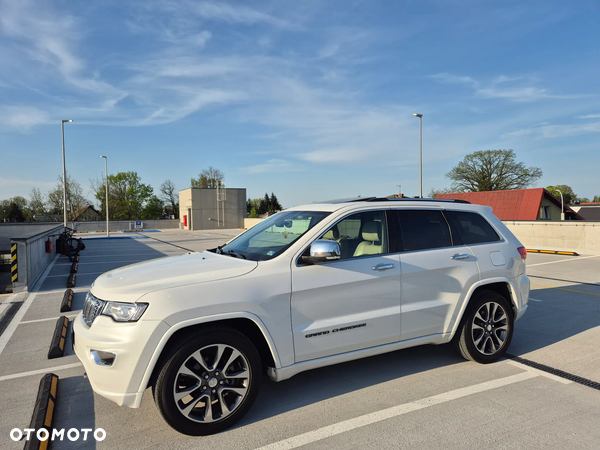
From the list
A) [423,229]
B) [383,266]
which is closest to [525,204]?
[423,229]

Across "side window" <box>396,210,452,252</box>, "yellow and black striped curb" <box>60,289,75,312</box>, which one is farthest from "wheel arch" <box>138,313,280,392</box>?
"yellow and black striped curb" <box>60,289,75,312</box>

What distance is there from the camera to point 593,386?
390 centimetres

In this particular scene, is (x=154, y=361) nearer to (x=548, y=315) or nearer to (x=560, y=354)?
(x=560, y=354)

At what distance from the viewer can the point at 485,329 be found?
4512 mm

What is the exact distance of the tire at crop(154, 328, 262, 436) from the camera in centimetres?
303

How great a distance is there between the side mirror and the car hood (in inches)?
19.3

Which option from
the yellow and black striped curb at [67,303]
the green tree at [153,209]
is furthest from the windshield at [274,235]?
the green tree at [153,209]

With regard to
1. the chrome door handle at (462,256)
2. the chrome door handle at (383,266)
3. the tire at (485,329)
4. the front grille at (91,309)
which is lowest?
the tire at (485,329)

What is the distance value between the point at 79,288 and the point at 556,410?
9860mm

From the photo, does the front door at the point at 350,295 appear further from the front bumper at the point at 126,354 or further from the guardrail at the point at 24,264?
the guardrail at the point at 24,264

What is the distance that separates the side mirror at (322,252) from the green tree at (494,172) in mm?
55473

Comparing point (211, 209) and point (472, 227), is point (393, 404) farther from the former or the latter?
point (211, 209)

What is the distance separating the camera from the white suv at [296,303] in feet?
9.97

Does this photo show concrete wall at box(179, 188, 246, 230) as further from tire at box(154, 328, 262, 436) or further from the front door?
tire at box(154, 328, 262, 436)
